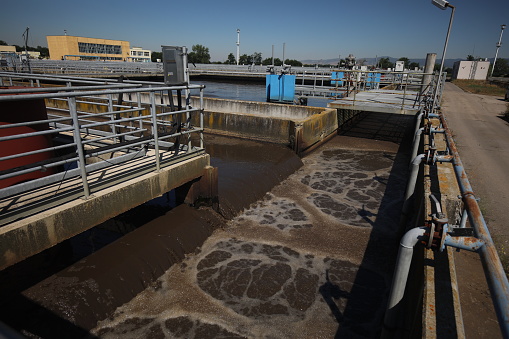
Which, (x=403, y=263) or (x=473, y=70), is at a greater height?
(x=473, y=70)

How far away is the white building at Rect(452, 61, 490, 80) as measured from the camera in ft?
207

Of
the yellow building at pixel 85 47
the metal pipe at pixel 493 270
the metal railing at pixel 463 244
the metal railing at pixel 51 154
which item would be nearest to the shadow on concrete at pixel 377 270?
the metal railing at pixel 463 244

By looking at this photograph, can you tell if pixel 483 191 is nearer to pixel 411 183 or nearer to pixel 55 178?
pixel 411 183

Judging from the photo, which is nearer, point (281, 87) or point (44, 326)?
point (44, 326)

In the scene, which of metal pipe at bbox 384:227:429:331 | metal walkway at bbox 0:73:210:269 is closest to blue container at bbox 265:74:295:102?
metal walkway at bbox 0:73:210:269

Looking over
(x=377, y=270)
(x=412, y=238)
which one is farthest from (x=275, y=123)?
(x=412, y=238)

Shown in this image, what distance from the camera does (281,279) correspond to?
562 centimetres

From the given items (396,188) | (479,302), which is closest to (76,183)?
(479,302)

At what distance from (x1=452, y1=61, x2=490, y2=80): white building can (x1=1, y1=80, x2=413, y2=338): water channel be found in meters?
71.6

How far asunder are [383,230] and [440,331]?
15.6ft

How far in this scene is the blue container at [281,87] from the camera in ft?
58.5

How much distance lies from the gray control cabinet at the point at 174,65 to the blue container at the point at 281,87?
12342 mm

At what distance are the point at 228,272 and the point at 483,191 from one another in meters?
6.40

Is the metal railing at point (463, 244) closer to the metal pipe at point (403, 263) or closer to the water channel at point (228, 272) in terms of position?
the metal pipe at point (403, 263)
